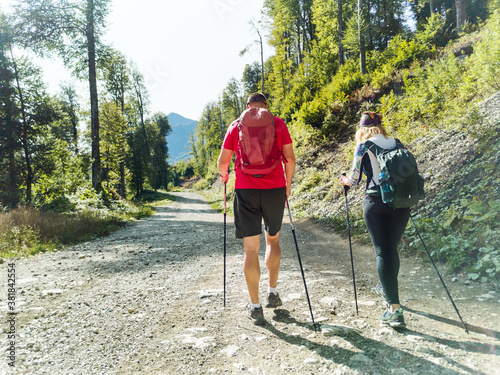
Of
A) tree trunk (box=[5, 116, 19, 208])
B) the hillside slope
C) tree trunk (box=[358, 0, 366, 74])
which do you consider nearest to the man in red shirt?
the hillside slope

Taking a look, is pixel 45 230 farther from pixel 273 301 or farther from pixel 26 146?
pixel 26 146

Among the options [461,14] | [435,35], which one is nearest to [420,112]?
[461,14]

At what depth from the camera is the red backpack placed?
127 inches

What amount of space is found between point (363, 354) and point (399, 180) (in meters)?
1.68

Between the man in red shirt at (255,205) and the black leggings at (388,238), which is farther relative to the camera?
the man in red shirt at (255,205)

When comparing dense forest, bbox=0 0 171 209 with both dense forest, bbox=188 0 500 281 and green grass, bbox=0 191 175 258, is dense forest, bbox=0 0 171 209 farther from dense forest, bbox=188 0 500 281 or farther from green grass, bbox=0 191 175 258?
dense forest, bbox=188 0 500 281

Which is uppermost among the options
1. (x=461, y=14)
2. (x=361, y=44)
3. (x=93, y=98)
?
(x=461, y=14)

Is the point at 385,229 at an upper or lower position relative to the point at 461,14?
lower

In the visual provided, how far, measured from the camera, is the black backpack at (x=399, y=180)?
294cm

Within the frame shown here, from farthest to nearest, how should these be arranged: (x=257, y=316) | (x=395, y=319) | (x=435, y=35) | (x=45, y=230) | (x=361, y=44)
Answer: (x=435, y=35)
(x=361, y=44)
(x=45, y=230)
(x=257, y=316)
(x=395, y=319)

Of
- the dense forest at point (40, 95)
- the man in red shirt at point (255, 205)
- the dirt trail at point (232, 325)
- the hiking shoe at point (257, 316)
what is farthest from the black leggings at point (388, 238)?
the dense forest at point (40, 95)

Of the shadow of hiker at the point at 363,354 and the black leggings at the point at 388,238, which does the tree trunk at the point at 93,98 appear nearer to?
the shadow of hiker at the point at 363,354

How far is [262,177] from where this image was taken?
3324 mm

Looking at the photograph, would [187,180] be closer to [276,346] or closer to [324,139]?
[324,139]
